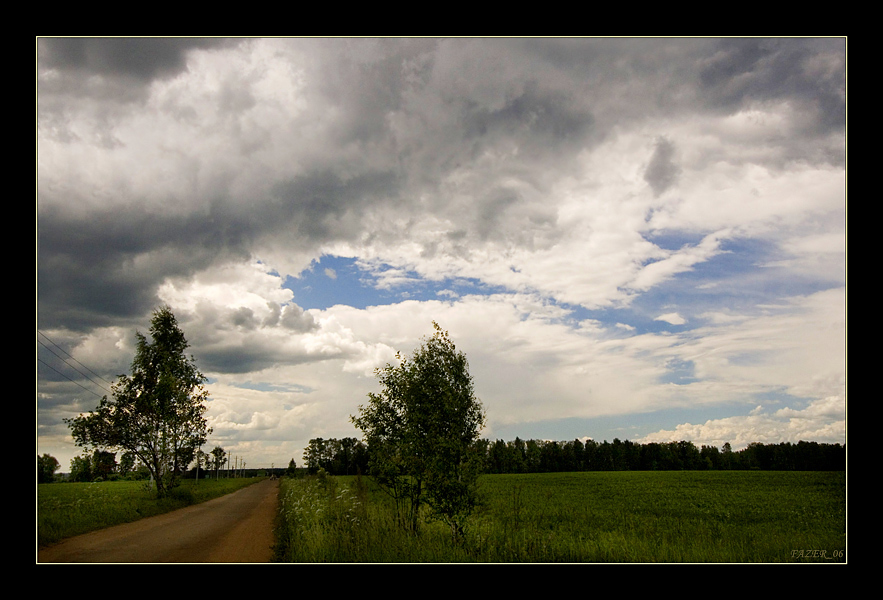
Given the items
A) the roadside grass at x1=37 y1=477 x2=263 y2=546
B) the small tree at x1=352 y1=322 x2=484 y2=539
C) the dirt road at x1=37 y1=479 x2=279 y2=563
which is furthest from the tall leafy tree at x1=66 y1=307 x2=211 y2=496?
the small tree at x1=352 y1=322 x2=484 y2=539

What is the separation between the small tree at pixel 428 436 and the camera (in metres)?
12.5

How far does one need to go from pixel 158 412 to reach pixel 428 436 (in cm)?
2246

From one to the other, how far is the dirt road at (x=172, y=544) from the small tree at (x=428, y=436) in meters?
3.85

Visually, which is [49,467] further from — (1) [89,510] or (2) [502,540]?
(2) [502,540]

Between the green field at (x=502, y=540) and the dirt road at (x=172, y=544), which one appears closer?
the green field at (x=502, y=540)

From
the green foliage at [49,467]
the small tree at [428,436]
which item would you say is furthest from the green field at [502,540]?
the green foliage at [49,467]

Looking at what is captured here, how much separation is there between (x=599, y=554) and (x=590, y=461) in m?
116

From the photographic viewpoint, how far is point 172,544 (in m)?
13.7

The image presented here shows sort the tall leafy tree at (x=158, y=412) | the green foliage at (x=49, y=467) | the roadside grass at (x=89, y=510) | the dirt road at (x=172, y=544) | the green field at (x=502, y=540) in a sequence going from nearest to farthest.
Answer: the green field at (x=502, y=540) < the dirt road at (x=172, y=544) < the roadside grass at (x=89, y=510) < the tall leafy tree at (x=158, y=412) < the green foliage at (x=49, y=467)

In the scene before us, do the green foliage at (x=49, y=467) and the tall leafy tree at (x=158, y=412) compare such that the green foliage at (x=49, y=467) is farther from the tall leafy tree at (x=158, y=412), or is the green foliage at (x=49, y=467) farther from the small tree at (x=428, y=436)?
the small tree at (x=428, y=436)

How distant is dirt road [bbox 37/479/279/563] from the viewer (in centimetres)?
1166

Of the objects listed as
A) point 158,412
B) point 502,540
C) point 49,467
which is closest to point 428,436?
point 502,540
